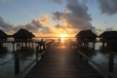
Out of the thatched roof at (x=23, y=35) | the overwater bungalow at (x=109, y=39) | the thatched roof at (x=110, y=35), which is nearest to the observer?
the overwater bungalow at (x=109, y=39)

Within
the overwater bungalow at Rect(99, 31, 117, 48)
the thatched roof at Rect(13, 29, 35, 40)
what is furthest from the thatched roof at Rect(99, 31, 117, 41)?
the thatched roof at Rect(13, 29, 35, 40)

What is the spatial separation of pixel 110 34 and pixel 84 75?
88.7ft

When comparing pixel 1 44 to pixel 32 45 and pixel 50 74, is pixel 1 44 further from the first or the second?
pixel 50 74

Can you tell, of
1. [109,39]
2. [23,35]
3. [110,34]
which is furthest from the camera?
[110,34]

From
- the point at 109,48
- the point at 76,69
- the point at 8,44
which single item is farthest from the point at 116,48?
the point at 76,69

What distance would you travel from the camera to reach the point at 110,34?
39.2m

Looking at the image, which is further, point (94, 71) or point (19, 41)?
point (19, 41)

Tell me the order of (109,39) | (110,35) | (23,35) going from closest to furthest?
(109,39)
(23,35)
(110,35)

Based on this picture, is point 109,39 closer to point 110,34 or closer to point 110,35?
point 110,35

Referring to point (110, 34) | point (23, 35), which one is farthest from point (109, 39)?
point (23, 35)

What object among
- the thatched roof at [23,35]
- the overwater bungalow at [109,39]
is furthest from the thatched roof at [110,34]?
the thatched roof at [23,35]

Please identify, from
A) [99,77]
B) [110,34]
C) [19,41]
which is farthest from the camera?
[110,34]

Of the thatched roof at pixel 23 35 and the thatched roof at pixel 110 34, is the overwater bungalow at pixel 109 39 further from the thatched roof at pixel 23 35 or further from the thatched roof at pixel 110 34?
the thatched roof at pixel 23 35

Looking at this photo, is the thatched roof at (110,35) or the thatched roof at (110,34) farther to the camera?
the thatched roof at (110,34)
